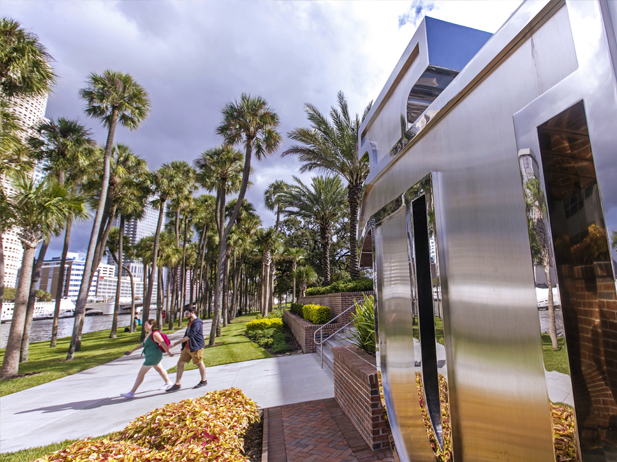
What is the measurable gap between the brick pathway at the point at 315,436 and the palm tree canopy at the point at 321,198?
55.4ft

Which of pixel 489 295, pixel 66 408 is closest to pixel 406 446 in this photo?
pixel 489 295

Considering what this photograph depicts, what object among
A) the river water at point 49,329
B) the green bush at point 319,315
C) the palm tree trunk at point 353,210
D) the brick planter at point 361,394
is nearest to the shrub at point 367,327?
the brick planter at point 361,394

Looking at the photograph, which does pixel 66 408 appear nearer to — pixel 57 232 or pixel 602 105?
pixel 57 232

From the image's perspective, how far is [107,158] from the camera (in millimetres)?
15078

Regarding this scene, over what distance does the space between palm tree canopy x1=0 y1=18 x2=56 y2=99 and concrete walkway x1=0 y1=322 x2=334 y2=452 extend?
919 centimetres

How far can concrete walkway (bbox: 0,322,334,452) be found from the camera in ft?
18.6

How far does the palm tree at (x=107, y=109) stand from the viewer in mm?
14766

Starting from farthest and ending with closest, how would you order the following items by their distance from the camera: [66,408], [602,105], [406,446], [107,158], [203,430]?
[107,158] → [66,408] → [203,430] → [406,446] → [602,105]

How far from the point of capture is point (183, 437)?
341 cm

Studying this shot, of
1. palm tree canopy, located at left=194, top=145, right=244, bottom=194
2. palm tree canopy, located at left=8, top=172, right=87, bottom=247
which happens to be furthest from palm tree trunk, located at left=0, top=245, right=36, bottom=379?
palm tree canopy, located at left=194, top=145, right=244, bottom=194

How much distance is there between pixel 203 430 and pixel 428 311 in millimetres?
3029

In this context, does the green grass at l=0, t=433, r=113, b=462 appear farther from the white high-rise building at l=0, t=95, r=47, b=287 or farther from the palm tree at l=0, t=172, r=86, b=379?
the white high-rise building at l=0, t=95, r=47, b=287

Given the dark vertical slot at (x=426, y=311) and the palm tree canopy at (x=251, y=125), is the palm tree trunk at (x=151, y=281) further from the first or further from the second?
the dark vertical slot at (x=426, y=311)

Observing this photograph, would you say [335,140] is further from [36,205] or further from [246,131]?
[36,205]
